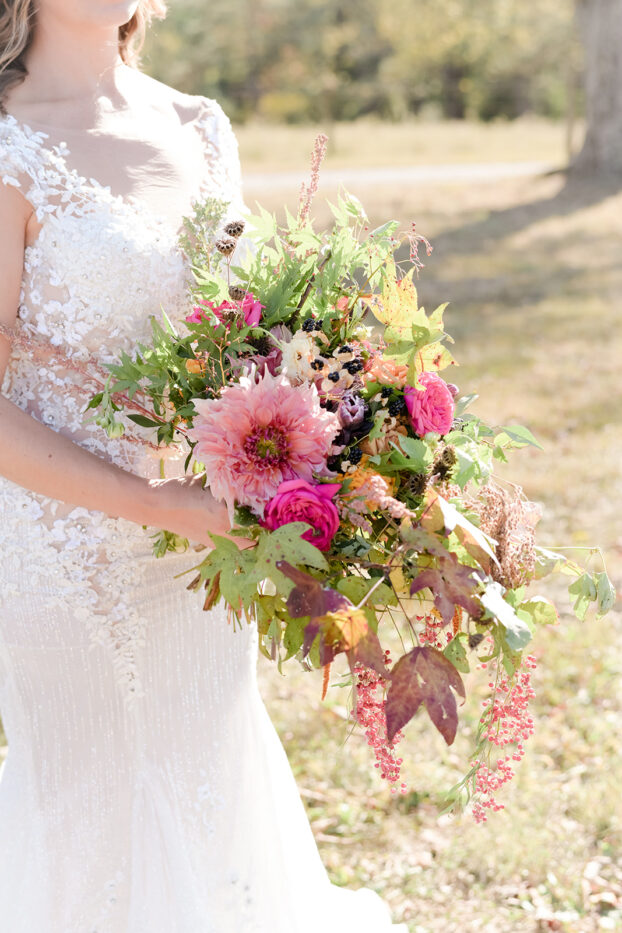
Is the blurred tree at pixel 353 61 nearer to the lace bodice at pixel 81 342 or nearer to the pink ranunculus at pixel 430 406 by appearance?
the lace bodice at pixel 81 342

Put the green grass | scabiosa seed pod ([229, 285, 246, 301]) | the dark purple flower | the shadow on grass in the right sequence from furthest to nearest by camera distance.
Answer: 1. the green grass
2. the shadow on grass
3. scabiosa seed pod ([229, 285, 246, 301])
4. the dark purple flower

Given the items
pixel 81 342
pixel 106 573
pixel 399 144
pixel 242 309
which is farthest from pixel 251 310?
pixel 399 144

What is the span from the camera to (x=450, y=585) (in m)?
1.64

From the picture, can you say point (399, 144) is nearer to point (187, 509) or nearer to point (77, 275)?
point (77, 275)

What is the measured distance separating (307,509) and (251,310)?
0.39 metres

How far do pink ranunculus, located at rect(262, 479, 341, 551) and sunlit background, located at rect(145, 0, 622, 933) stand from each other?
67.2 inches

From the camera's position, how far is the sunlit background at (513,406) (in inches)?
128

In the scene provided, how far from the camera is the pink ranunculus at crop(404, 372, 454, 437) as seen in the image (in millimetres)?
1751

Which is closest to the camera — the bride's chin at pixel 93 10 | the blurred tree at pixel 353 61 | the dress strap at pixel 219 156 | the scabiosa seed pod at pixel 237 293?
the scabiosa seed pod at pixel 237 293

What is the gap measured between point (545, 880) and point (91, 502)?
81.7 inches

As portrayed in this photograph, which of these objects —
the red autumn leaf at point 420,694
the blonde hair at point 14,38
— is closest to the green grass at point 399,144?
the blonde hair at point 14,38

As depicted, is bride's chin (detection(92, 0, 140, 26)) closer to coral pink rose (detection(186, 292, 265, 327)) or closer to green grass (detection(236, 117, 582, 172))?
coral pink rose (detection(186, 292, 265, 327))

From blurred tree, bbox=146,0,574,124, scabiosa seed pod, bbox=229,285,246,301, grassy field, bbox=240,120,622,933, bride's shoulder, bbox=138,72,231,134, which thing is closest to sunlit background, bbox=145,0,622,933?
grassy field, bbox=240,120,622,933

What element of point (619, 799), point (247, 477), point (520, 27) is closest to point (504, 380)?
point (619, 799)
